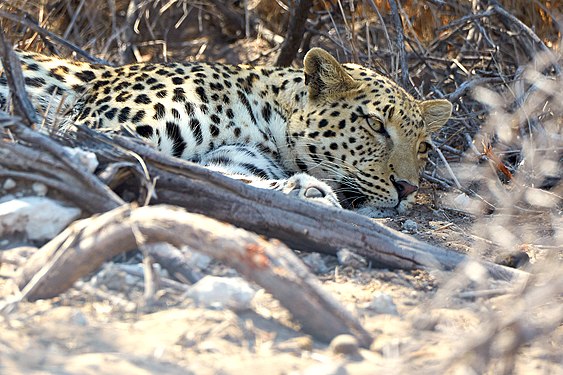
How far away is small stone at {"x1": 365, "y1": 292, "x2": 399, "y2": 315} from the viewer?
312 centimetres

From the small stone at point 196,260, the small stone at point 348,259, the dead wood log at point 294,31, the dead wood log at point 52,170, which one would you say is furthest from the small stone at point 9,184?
the dead wood log at point 294,31

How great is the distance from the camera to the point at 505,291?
3.23 m

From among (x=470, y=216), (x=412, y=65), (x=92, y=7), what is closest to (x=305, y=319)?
(x=470, y=216)

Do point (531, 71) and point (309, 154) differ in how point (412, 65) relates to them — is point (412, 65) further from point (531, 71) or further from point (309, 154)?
point (309, 154)

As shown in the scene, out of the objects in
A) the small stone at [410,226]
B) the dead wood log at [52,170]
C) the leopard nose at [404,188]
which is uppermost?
the dead wood log at [52,170]

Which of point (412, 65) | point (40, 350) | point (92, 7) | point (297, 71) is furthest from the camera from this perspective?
point (92, 7)

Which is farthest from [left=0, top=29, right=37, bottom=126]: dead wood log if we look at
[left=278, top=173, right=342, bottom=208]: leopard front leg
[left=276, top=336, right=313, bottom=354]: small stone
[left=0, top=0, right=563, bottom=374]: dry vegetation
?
[left=276, top=336, right=313, bottom=354]: small stone

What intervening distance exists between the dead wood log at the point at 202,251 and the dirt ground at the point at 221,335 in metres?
0.08

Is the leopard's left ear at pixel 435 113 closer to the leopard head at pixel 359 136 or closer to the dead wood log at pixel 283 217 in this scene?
the leopard head at pixel 359 136

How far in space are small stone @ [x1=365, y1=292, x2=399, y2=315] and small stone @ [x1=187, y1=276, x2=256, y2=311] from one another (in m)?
0.50

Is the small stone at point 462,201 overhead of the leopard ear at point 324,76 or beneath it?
beneath

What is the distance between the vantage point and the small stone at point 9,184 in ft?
11.4

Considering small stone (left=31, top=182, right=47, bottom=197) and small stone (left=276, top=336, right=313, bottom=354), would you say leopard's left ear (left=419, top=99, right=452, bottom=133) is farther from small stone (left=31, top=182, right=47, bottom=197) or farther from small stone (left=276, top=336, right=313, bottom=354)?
small stone (left=276, top=336, right=313, bottom=354)

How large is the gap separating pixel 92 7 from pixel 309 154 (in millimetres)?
3460
